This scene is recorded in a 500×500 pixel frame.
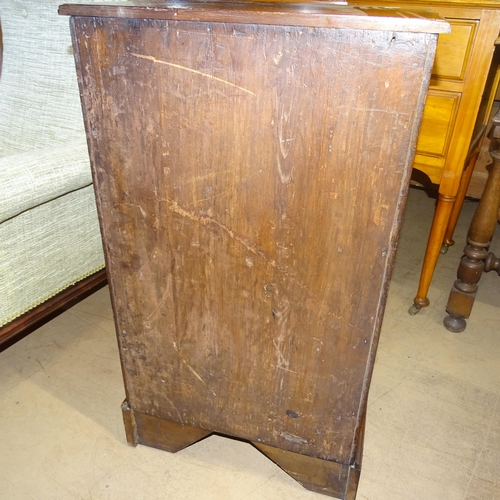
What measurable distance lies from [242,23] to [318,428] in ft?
2.66

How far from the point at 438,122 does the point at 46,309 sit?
1255 millimetres

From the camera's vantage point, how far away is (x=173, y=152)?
0.82 meters

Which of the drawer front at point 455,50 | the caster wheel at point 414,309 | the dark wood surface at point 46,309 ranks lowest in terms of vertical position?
the caster wheel at point 414,309

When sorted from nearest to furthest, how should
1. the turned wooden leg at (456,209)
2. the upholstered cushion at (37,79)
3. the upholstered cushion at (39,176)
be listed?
the upholstered cushion at (39,176), the upholstered cushion at (37,79), the turned wooden leg at (456,209)

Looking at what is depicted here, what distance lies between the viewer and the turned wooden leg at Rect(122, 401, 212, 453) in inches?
46.6

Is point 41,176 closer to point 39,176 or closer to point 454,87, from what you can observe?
point 39,176

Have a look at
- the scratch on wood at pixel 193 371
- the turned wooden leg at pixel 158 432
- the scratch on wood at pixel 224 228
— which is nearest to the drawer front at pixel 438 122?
the scratch on wood at pixel 224 228

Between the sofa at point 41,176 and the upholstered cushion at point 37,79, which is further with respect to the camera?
the upholstered cushion at point 37,79

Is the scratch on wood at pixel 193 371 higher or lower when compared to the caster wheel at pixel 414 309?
higher

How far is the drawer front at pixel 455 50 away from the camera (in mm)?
1298

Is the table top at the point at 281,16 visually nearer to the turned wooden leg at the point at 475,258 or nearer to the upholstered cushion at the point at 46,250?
the upholstered cushion at the point at 46,250

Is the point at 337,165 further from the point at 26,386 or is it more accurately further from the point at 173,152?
the point at 26,386

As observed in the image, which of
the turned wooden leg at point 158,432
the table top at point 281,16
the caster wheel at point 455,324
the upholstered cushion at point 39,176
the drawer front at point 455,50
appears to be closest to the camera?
the table top at point 281,16

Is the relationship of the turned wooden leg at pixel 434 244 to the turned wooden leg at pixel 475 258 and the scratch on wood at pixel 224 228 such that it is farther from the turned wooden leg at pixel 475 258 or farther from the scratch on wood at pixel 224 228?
the scratch on wood at pixel 224 228
